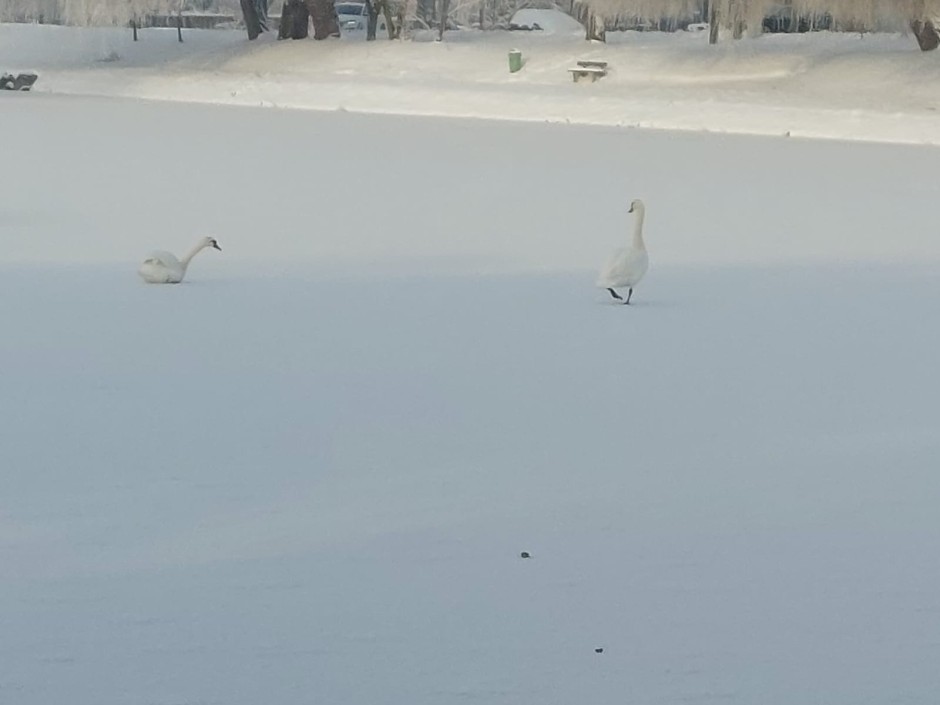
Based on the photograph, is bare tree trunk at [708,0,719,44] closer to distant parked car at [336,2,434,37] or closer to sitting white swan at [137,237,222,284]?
distant parked car at [336,2,434,37]

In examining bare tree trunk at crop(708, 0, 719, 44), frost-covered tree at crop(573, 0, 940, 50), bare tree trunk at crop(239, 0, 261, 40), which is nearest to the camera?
frost-covered tree at crop(573, 0, 940, 50)

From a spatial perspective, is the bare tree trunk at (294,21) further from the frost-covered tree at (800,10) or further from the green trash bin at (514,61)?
the frost-covered tree at (800,10)

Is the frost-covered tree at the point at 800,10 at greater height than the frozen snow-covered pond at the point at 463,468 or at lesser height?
lesser

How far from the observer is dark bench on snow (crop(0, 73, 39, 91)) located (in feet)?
126

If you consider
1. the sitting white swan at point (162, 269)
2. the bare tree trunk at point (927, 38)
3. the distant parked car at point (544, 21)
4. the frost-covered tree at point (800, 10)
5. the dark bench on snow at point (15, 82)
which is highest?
the sitting white swan at point (162, 269)

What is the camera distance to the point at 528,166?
2081cm

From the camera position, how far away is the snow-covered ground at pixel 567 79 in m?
28.3

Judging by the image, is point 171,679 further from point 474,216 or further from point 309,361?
point 474,216

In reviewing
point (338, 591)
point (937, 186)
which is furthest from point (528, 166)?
point (338, 591)

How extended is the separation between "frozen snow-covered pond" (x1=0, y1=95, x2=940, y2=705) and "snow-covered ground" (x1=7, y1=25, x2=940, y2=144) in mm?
14535

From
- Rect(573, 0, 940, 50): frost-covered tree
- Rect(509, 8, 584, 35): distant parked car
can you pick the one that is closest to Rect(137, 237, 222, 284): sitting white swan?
Rect(573, 0, 940, 50): frost-covered tree

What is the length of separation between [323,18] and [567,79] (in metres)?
9.60

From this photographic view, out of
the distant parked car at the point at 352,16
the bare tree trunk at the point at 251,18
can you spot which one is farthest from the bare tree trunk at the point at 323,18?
the distant parked car at the point at 352,16

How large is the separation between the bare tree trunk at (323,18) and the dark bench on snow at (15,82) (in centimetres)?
741
